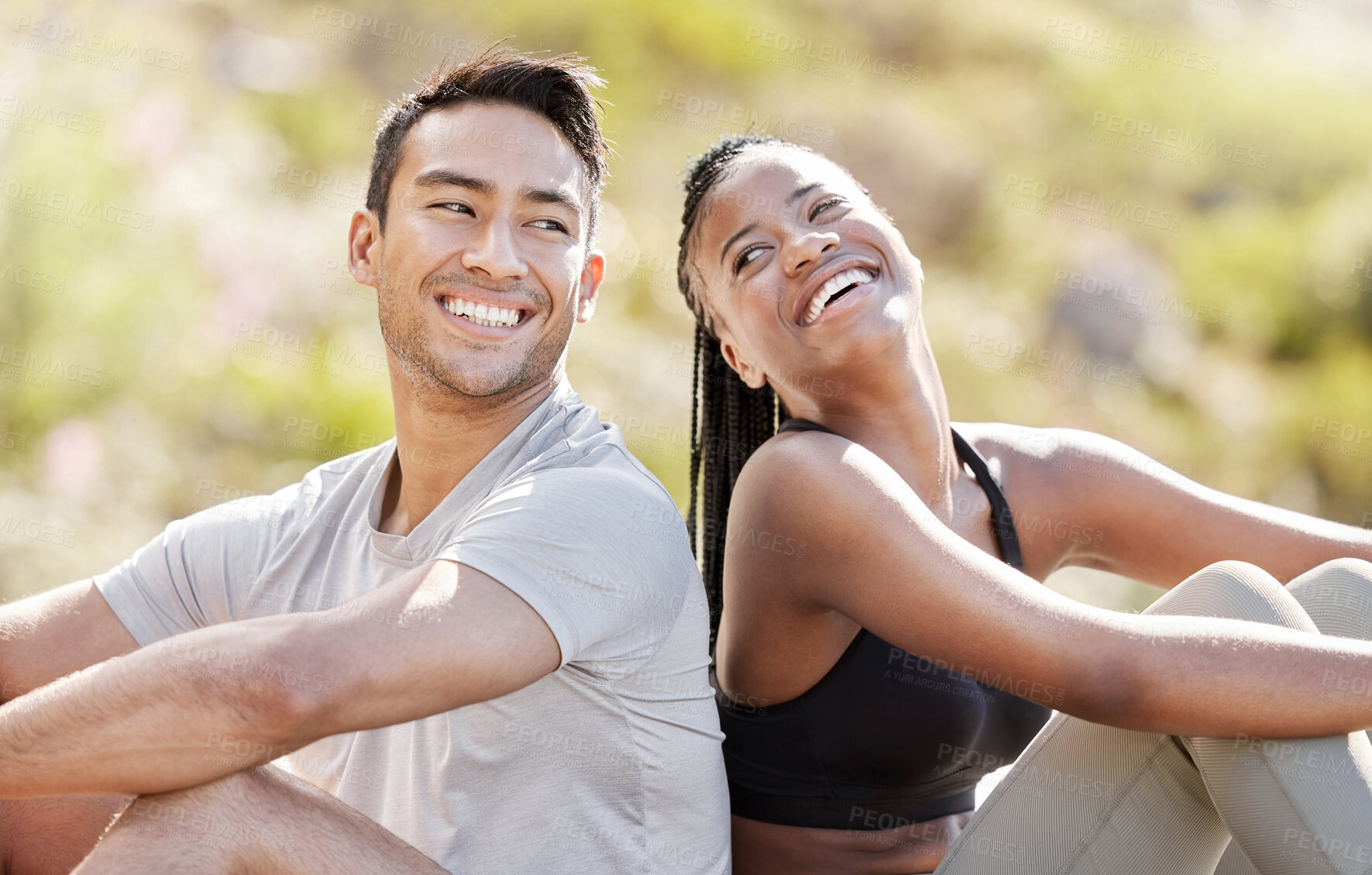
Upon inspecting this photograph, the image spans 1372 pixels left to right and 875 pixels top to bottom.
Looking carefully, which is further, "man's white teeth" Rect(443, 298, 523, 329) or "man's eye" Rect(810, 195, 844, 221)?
"man's eye" Rect(810, 195, 844, 221)

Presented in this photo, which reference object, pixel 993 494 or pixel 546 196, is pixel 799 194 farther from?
pixel 993 494

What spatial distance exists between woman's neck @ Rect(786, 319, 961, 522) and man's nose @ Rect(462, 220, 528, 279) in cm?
70

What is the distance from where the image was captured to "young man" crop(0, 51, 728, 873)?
1772mm

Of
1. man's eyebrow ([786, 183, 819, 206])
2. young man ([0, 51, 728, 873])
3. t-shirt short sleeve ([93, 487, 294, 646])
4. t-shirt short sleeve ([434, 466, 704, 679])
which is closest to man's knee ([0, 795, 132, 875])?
young man ([0, 51, 728, 873])

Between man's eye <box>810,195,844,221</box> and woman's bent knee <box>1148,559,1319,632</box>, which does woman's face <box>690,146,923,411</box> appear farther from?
woman's bent knee <box>1148,559,1319,632</box>

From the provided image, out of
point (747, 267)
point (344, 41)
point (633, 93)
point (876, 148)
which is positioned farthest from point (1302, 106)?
point (747, 267)

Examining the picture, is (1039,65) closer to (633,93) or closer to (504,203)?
(633,93)

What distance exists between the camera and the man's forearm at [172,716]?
173cm

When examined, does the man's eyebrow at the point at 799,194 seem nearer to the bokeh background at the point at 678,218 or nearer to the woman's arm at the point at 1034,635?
the woman's arm at the point at 1034,635

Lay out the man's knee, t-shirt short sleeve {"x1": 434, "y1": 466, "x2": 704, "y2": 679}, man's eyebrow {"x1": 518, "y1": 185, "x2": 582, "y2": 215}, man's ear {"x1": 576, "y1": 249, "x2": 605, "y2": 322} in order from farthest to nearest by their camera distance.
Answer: man's ear {"x1": 576, "y1": 249, "x2": 605, "y2": 322} < man's eyebrow {"x1": 518, "y1": 185, "x2": 582, "y2": 215} < the man's knee < t-shirt short sleeve {"x1": 434, "y1": 466, "x2": 704, "y2": 679}

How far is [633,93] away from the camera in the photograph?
834cm

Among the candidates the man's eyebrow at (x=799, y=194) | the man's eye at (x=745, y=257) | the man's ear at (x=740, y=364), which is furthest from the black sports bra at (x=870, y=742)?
the man's eyebrow at (x=799, y=194)

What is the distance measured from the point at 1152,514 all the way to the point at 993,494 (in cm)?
41

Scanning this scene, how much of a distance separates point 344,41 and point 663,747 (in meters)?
7.42
